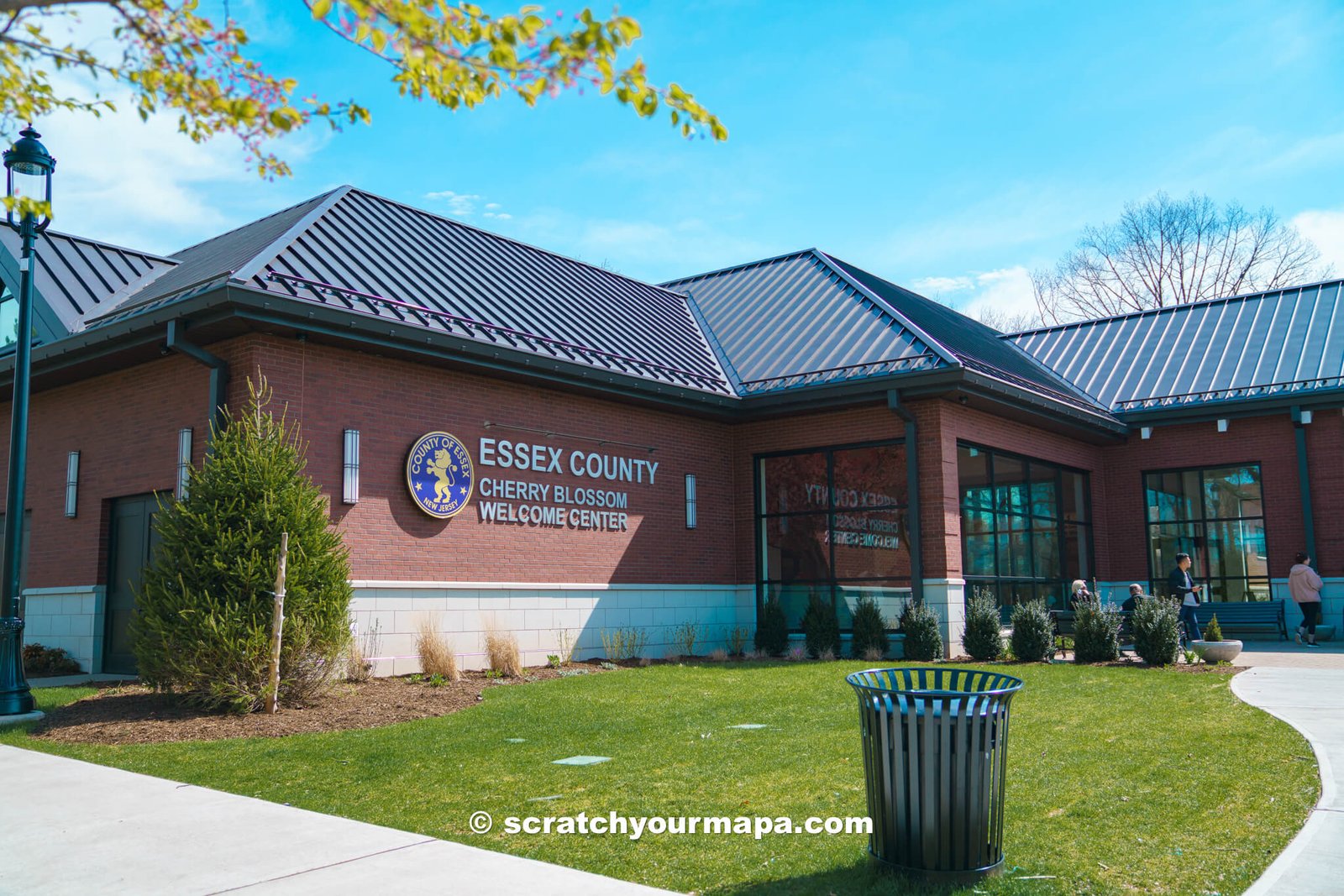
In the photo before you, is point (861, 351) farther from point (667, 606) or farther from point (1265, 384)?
point (1265, 384)

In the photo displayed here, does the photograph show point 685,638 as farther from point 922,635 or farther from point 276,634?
point 276,634

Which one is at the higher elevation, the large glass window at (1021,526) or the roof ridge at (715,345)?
the roof ridge at (715,345)

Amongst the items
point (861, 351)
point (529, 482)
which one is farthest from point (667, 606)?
point (861, 351)

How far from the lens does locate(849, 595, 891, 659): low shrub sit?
659 inches

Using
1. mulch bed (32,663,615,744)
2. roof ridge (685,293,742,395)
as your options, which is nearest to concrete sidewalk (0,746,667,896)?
mulch bed (32,663,615,744)

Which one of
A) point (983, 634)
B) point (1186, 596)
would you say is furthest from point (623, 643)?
point (1186, 596)

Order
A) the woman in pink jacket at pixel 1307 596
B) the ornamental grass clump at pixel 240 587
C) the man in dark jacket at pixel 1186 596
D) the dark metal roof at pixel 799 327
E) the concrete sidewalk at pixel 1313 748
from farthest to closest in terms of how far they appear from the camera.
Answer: the woman in pink jacket at pixel 1307 596 → the dark metal roof at pixel 799 327 → the man in dark jacket at pixel 1186 596 → the ornamental grass clump at pixel 240 587 → the concrete sidewalk at pixel 1313 748

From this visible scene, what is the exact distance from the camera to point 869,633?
16797 mm

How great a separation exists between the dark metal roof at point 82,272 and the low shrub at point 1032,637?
1427 centimetres

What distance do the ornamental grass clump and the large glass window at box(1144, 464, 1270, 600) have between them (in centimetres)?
1733

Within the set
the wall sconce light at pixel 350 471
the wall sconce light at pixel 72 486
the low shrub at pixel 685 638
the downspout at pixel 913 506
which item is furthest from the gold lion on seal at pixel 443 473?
the downspout at pixel 913 506

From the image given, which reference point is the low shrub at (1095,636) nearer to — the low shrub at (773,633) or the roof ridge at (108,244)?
the low shrub at (773,633)

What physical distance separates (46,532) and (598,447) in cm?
825

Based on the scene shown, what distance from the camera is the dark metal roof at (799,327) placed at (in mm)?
17938
